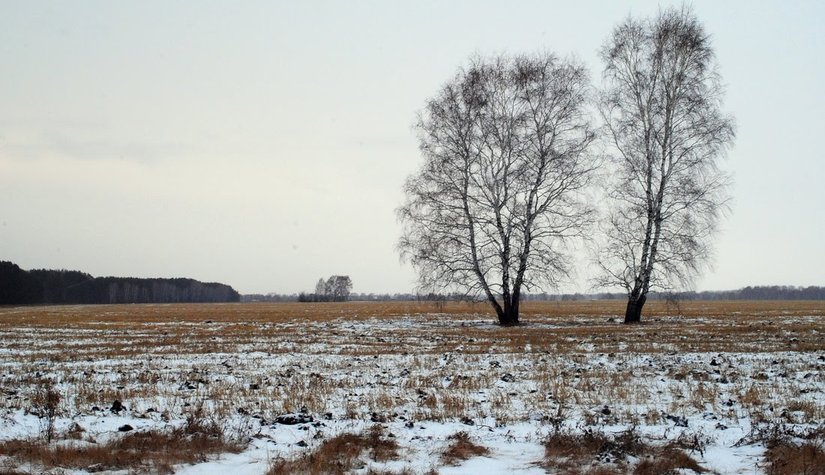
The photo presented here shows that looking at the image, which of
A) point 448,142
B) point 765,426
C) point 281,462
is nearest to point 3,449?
point 281,462

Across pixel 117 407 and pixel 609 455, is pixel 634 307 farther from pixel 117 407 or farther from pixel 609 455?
pixel 117 407

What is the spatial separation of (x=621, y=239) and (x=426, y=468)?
26.4m

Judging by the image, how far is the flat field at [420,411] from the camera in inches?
272

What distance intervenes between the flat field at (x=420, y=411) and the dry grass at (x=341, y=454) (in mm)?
24

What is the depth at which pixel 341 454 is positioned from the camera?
7094 mm

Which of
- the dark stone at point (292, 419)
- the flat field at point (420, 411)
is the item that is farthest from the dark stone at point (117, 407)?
the dark stone at point (292, 419)

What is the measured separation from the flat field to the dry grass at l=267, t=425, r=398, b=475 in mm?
24

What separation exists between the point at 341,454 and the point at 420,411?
2.46 metres

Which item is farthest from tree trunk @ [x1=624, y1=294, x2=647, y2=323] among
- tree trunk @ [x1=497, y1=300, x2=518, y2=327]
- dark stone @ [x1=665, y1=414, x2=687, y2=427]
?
dark stone @ [x1=665, y1=414, x2=687, y2=427]

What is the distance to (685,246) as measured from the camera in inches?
1174

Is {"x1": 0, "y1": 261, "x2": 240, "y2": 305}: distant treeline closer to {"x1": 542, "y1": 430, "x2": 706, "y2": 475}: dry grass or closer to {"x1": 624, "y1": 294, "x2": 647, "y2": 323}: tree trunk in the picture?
{"x1": 624, "y1": 294, "x2": 647, "y2": 323}: tree trunk

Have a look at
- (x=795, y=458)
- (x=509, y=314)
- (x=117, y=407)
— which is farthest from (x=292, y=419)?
(x=509, y=314)

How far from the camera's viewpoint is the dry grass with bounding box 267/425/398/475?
21.7 ft

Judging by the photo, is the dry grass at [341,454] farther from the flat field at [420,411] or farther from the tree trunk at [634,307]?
the tree trunk at [634,307]
